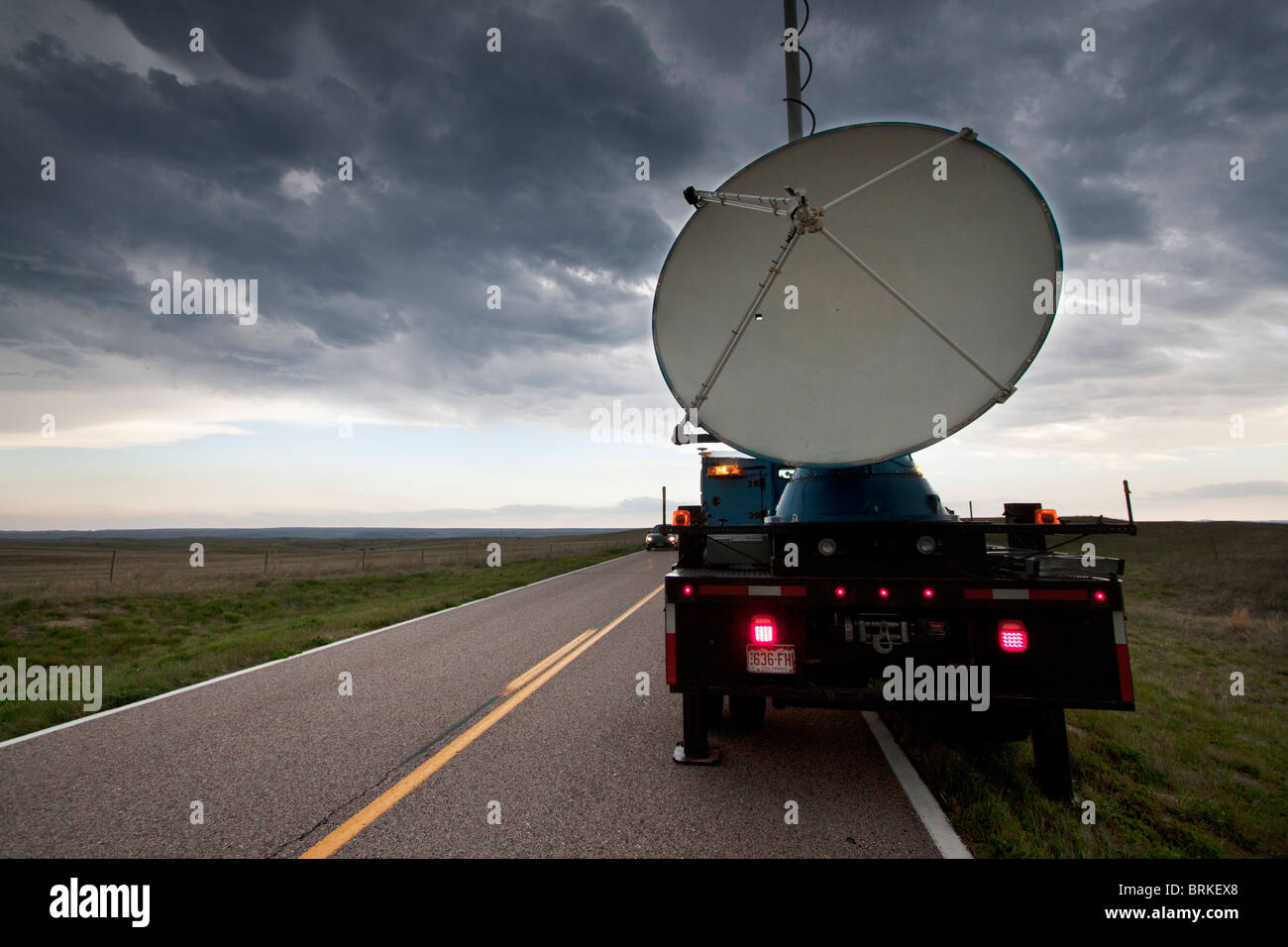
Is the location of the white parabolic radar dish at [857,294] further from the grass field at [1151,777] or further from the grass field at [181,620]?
the grass field at [181,620]

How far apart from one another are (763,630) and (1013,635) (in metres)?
1.49

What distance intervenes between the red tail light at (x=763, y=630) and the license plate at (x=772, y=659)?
54 mm

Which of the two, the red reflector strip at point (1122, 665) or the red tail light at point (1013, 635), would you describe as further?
the red tail light at point (1013, 635)

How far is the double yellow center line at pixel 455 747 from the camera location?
309cm

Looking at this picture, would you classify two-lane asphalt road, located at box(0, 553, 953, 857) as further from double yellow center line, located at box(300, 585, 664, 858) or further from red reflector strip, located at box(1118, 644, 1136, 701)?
red reflector strip, located at box(1118, 644, 1136, 701)

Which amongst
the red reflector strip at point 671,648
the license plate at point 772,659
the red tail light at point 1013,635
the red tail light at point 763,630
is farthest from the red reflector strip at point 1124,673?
the red reflector strip at point 671,648

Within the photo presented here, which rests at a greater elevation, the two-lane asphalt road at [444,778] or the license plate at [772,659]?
the license plate at [772,659]

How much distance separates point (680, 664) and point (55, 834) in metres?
3.68

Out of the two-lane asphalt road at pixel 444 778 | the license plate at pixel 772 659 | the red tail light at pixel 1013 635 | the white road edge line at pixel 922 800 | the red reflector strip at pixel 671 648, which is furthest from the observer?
the red reflector strip at pixel 671 648
